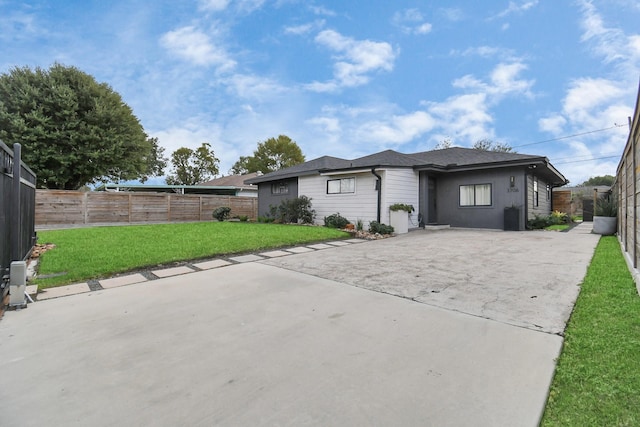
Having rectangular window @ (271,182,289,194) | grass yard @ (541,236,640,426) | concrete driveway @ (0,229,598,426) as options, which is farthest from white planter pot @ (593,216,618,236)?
rectangular window @ (271,182,289,194)

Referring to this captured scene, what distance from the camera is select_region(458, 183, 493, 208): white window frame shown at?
11078 mm

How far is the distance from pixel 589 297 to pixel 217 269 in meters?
4.95

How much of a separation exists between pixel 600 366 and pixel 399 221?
332 inches

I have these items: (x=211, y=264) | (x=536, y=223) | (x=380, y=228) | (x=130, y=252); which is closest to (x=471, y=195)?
(x=536, y=223)

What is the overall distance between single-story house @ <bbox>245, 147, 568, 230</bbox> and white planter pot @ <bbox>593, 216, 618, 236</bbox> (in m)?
1.87

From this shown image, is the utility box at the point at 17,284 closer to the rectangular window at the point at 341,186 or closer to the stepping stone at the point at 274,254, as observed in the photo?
the stepping stone at the point at 274,254

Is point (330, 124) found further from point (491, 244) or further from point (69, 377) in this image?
point (69, 377)

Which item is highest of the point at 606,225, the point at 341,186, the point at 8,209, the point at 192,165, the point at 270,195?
the point at 192,165

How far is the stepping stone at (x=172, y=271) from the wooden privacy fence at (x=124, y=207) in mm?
12254

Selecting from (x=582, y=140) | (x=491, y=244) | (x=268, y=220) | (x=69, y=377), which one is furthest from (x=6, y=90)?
(x=582, y=140)

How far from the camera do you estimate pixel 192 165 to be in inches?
1395

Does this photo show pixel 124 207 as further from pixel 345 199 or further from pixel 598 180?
pixel 598 180

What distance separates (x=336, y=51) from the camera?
11328mm

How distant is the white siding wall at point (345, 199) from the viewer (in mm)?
10992
